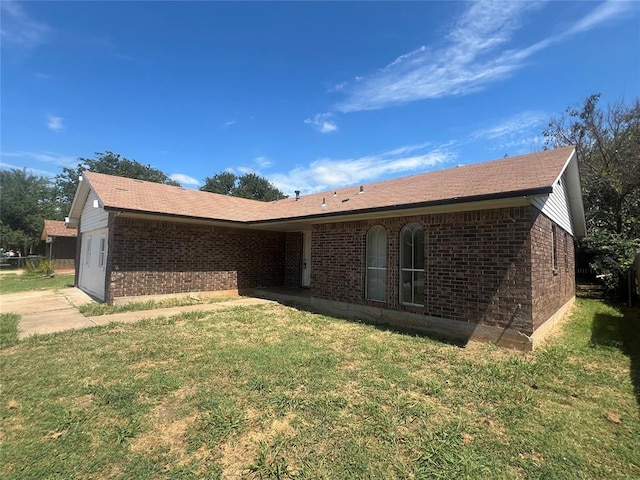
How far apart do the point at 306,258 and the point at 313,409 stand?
32.6ft

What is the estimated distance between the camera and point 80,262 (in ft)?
49.6

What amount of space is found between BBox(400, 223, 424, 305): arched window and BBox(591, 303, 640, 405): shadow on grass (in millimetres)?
3545

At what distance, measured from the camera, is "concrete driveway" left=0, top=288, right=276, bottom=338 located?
24.2 feet

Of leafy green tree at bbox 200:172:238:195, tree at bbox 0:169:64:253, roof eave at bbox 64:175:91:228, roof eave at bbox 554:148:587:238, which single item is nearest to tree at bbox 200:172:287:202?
leafy green tree at bbox 200:172:238:195

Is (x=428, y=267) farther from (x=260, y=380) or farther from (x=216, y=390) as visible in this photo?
(x=216, y=390)

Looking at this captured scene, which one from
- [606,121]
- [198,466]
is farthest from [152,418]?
[606,121]

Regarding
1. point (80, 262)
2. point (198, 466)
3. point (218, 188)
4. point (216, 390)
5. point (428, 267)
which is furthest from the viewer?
point (218, 188)

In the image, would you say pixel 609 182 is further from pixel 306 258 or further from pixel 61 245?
pixel 61 245

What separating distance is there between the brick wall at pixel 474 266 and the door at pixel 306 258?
16.5ft

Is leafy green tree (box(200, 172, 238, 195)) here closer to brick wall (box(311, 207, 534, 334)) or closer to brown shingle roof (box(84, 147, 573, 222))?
brown shingle roof (box(84, 147, 573, 222))

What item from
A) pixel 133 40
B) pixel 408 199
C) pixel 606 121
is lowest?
pixel 408 199

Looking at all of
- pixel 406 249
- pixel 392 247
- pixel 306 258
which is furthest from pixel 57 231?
pixel 406 249

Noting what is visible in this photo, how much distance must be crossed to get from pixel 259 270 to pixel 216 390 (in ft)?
31.5

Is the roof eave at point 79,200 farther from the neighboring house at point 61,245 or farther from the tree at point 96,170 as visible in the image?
the tree at point 96,170
